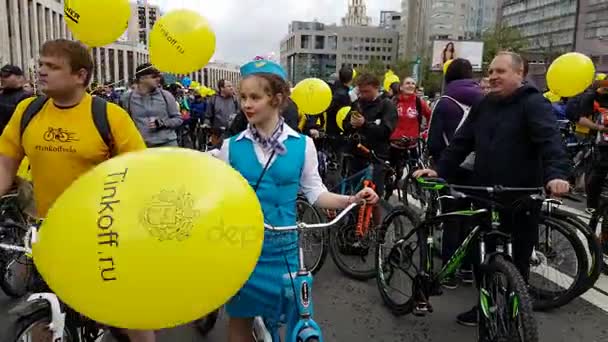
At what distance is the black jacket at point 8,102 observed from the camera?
20.2 ft

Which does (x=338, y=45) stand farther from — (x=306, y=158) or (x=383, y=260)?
(x=306, y=158)

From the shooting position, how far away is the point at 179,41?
6871mm

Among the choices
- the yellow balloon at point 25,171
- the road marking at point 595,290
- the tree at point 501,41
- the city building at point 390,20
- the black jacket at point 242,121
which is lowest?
the road marking at point 595,290

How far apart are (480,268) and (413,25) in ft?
453

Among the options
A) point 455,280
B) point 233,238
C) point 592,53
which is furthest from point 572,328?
point 592,53

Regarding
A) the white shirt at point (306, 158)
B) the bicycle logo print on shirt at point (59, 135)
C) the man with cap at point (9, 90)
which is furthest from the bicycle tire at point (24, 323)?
the man with cap at point (9, 90)

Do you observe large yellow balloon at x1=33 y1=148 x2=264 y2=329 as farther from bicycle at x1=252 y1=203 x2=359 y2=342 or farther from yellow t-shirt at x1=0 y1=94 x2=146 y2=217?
yellow t-shirt at x1=0 y1=94 x2=146 y2=217

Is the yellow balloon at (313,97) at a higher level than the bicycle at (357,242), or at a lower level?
higher

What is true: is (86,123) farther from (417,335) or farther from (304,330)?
(417,335)

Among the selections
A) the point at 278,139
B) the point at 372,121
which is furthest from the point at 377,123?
the point at 278,139

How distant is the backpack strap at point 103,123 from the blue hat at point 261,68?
73 centimetres

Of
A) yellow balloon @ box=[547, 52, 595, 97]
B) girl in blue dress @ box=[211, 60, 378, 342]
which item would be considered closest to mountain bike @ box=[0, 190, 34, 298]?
girl in blue dress @ box=[211, 60, 378, 342]

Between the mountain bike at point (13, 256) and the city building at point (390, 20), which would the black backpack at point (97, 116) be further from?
the city building at point (390, 20)

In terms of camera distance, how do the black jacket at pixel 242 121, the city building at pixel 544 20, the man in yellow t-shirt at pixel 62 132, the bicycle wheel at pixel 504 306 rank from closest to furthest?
the man in yellow t-shirt at pixel 62 132
the bicycle wheel at pixel 504 306
the black jacket at pixel 242 121
the city building at pixel 544 20
